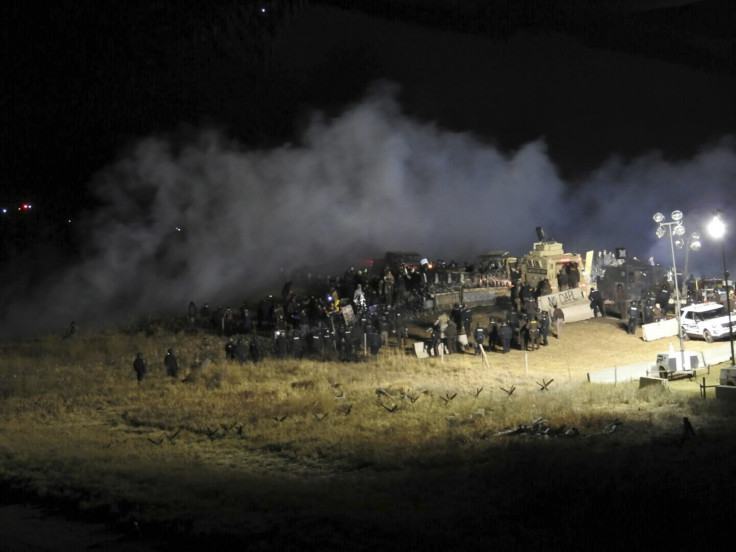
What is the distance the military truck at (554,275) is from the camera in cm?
2680

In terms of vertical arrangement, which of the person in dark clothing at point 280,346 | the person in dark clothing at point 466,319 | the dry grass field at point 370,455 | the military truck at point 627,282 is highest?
the military truck at point 627,282

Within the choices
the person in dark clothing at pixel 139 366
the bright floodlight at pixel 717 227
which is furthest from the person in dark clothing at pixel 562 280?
the person in dark clothing at pixel 139 366

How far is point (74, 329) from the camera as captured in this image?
28453mm

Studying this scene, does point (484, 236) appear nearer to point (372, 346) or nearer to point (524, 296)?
point (524, 296)

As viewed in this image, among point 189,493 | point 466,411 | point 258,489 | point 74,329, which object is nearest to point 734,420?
point 466,411

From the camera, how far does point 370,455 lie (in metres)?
11.7

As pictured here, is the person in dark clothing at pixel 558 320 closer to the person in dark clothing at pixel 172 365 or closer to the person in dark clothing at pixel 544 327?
the person in dark clothing at pixel 544 327

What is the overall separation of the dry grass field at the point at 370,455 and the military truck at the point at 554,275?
3805mm

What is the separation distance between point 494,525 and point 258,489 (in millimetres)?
3693

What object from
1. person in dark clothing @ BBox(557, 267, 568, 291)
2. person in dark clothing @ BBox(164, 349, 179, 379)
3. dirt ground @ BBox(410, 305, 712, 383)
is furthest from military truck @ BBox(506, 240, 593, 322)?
person in dark clothing @ BBox(164, 349, 179, 379)

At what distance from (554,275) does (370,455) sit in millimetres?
19210

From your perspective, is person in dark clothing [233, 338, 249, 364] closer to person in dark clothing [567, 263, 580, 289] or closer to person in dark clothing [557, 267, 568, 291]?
person in dark clothing [557, 267, 568, 291]

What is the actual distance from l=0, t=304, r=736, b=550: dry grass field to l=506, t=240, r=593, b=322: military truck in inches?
150

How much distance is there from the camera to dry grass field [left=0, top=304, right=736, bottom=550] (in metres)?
7.20
